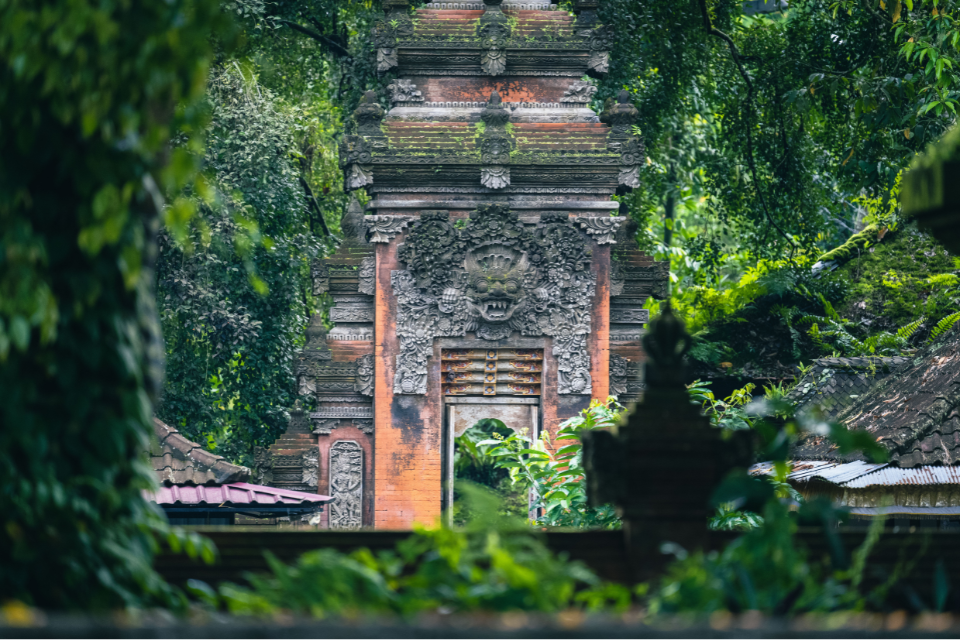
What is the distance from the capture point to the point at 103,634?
3131 millimetres

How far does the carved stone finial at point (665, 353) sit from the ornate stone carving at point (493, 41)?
11.6m

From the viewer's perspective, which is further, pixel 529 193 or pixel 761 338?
pixel 761 338

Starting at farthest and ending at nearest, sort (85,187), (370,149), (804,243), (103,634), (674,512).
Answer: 1. (804,243)
2. (370,149)
3. (674,512)
4. (85,187)
5. (103,634)

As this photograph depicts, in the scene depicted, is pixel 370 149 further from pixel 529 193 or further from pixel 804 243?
pixel 804 243

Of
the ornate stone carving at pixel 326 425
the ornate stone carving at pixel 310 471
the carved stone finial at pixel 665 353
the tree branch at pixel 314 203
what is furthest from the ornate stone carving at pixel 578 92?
the carved stone finial at pixel 665 353

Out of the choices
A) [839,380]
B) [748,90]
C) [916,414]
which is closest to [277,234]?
[748,90]

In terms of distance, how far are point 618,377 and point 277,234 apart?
719cm

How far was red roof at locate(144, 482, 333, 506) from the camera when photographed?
36.6 ft

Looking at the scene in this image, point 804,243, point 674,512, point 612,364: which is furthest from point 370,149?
point 674,512

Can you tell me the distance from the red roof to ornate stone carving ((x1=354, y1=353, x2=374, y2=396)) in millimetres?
3473

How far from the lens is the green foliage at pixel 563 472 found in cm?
1005

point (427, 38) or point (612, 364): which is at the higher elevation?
point (427, 38)

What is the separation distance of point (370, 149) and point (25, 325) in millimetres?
12012

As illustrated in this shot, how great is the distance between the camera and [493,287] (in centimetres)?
1531
